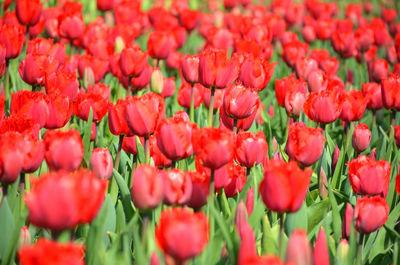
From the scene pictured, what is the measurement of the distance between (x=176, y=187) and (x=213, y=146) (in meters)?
0.16

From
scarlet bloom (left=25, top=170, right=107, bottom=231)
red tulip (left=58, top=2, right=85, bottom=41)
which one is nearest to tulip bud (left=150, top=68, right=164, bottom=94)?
red tulip (left=58, top=2, right=85, bottom=41)

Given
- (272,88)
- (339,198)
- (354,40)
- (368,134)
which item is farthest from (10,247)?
(354,40)

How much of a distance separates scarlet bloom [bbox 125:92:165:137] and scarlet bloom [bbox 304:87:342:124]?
0.85m

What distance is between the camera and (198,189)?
1610mm

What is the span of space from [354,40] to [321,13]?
142cm

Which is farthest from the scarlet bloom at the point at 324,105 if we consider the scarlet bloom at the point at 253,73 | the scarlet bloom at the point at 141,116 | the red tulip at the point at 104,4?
the red tulip at the point at 104,4

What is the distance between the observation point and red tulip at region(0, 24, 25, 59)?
2.67m

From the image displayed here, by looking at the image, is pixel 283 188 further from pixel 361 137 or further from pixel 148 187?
pixel 361 137

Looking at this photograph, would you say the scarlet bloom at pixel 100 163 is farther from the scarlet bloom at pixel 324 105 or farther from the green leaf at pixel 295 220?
the scarlet bloom at pixel 324 105

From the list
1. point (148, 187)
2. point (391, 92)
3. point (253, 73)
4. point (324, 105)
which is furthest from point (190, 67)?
point (148, 187)

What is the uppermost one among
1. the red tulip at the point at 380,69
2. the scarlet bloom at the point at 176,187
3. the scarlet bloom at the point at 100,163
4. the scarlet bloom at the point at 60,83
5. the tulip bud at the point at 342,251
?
the scarlet bloom at the point at 60,83

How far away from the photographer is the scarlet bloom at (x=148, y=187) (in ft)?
4.72

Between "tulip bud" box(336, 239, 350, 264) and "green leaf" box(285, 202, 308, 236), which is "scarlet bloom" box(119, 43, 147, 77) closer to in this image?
"green leaf" box(285, 202, 308, 236)

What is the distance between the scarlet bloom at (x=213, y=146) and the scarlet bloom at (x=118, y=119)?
1.56ft
